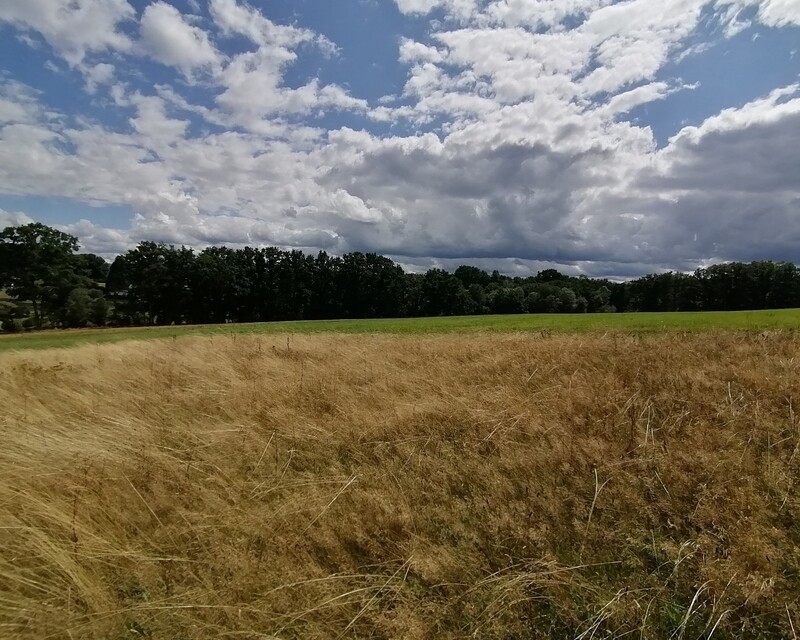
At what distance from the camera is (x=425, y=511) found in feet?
11.8

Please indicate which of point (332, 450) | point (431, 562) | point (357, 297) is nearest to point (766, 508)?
point (431, 562)

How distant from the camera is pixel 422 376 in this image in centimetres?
702

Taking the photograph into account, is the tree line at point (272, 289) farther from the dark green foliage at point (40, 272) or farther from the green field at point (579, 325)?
the green field at point (579, 325)

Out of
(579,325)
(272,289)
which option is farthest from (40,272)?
(579,325)

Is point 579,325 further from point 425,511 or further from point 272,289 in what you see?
point 272,289

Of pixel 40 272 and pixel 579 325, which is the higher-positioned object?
pixel 40 272

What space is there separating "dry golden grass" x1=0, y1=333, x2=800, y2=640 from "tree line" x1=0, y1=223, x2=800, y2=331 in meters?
68.8

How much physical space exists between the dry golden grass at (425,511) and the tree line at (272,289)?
68.8 m

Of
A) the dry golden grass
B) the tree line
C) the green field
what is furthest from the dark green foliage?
the dry golden grass

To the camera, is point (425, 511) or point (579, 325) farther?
point (579, 325)

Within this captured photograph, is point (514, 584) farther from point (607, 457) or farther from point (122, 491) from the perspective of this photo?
point (122, 491)

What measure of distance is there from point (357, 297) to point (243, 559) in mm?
90762

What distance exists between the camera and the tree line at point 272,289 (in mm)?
64250

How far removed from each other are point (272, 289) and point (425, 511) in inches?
3435
